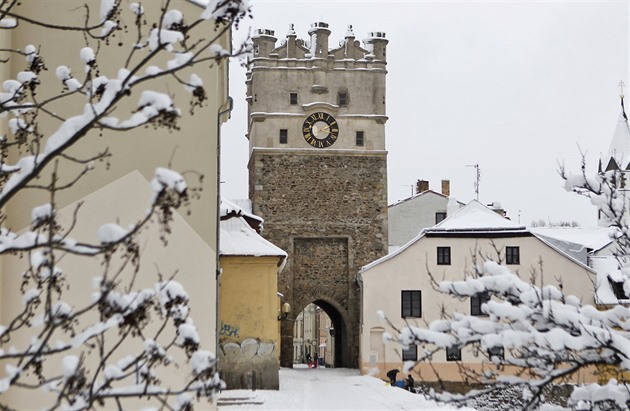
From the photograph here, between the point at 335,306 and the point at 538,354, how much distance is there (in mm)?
28941

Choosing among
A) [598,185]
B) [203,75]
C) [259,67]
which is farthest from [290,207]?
[598,185]

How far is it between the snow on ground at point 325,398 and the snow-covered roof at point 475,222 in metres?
8.09

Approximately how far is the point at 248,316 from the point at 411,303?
13.6 metres

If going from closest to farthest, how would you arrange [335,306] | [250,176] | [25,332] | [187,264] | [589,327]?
[589,327] < [25,332] < [187,264] < [335,306] < [250,176]

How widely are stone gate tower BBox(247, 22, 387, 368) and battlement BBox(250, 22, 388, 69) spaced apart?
0.04 metres

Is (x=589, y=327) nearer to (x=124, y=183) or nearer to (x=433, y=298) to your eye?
(x=124, y=183)

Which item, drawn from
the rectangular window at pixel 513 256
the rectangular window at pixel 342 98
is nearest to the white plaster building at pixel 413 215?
the rectangular window at pixel 342 98

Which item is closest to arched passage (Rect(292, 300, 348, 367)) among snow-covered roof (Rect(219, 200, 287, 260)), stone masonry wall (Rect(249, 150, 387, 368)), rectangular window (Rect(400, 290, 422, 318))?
stone masonry wall (Rect(249, 150, 387, 368))

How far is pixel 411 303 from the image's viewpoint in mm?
31656

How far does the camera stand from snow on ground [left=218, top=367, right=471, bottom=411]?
16297 millimetres

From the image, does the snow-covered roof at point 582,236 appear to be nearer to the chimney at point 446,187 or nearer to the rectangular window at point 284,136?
the chimney at point 446,187

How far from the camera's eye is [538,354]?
5.67 meters

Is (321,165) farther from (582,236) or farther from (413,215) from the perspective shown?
(582,236)

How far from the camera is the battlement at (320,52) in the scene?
36.3 metres
